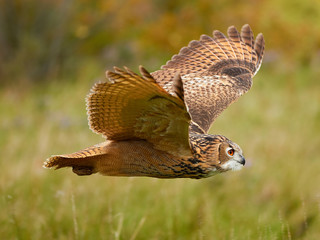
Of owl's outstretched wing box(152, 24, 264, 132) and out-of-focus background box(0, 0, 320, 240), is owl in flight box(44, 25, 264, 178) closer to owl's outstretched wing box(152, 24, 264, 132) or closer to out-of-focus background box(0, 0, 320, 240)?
out-of-focus background box(0, 0, 320, 240)

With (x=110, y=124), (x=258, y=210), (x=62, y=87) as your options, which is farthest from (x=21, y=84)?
(x=110, y=124)

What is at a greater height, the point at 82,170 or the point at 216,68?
the point at 216,68

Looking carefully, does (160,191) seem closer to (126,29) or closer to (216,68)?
(216,68)

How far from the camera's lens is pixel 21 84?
31.1ft

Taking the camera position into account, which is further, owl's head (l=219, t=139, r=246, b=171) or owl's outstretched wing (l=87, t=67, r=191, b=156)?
owl's head (l=219, t=139, r=246, b=171)

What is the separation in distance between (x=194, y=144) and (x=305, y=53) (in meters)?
10.1

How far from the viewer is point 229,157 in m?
3.05

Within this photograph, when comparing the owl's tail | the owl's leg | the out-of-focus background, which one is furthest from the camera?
the out-of-focus background

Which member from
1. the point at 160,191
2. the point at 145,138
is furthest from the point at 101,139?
the point at 145,138

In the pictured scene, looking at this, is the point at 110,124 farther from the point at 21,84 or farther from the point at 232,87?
the point at 21,84

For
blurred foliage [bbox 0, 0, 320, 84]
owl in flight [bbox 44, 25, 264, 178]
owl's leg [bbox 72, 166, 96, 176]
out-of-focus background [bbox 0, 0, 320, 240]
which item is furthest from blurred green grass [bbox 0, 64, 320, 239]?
blurred foliage [bbox 0, 0, 320, 84]

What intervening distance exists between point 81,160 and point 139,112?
1.52 feet

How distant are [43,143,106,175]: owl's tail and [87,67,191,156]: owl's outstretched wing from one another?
0.12m

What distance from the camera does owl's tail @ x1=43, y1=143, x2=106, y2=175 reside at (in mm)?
3023
